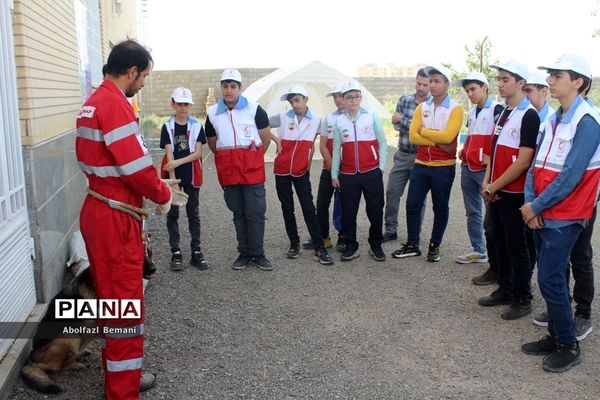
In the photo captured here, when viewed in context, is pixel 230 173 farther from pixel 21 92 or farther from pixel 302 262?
pixel 21 92

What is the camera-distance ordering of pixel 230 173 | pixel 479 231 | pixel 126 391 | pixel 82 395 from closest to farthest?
pixel 126 391, pixel 82 395, pixel 230 173, pixel 479 231

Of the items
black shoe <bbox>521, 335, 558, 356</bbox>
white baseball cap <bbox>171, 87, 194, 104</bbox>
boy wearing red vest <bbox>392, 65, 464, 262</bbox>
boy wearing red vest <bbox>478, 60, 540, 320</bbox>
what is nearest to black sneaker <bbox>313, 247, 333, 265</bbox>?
boy wearing red vest <bbox>392, 65, 464, 262</bbox>

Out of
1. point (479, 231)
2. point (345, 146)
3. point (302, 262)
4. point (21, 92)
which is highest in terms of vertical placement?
point (21, 92)

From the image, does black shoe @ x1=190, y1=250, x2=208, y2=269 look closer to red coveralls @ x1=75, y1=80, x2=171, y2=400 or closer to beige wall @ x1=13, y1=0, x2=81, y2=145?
beige wall @ x1=13, y1=0, x2=81, y2=145

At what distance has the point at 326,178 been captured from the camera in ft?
21.5

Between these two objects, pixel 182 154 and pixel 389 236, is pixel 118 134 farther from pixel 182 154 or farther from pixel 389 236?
pixel 389 236

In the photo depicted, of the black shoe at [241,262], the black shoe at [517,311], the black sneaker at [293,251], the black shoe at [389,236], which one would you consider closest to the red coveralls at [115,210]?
the black shoe at [241,262]

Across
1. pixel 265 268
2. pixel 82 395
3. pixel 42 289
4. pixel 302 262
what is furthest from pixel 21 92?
pixel 302 262

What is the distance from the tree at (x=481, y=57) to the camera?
18.4 metres

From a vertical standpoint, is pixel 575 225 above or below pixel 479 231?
above

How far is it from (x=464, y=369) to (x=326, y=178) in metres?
3.23

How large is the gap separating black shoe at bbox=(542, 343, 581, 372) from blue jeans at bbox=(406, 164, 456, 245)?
231cm

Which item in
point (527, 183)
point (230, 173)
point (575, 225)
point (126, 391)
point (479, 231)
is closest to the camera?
point (126, 391)

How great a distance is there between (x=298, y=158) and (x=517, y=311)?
2.75 metres
